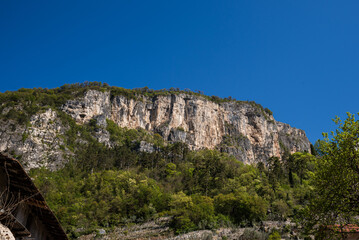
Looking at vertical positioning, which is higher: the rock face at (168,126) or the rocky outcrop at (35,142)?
the rock face at (168,126)

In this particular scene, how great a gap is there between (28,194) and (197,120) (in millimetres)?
124782

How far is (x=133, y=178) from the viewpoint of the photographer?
58.3m

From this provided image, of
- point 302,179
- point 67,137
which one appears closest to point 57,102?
point 67,137

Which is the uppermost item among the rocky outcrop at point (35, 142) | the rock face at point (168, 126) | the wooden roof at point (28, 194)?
the rock face at point (168, 126)

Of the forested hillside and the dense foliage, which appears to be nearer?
the dense foliage

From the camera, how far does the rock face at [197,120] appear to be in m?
115

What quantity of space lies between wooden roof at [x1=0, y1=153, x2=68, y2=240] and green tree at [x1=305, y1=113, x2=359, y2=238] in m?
12.0

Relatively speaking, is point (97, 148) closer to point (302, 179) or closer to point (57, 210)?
point (57, 210)

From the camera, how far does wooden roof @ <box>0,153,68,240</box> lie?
17.4 ft

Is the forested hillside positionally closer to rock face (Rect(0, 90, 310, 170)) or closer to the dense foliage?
the dense foliage

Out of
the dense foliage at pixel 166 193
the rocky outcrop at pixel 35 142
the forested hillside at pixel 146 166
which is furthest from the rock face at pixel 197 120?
the dense foliage at pixel 166 193

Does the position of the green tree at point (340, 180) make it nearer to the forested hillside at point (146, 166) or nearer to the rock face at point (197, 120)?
the forested hillside at point (146, 166)

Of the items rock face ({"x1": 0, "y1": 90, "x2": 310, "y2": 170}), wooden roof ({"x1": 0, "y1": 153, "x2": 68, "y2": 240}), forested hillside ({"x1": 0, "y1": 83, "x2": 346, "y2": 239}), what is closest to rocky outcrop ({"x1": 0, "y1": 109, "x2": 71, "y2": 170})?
rock face ({"x1": 0, "y1": 90, "x2": 310, "y2": 170})

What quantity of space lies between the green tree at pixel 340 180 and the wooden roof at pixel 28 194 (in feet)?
39.2
